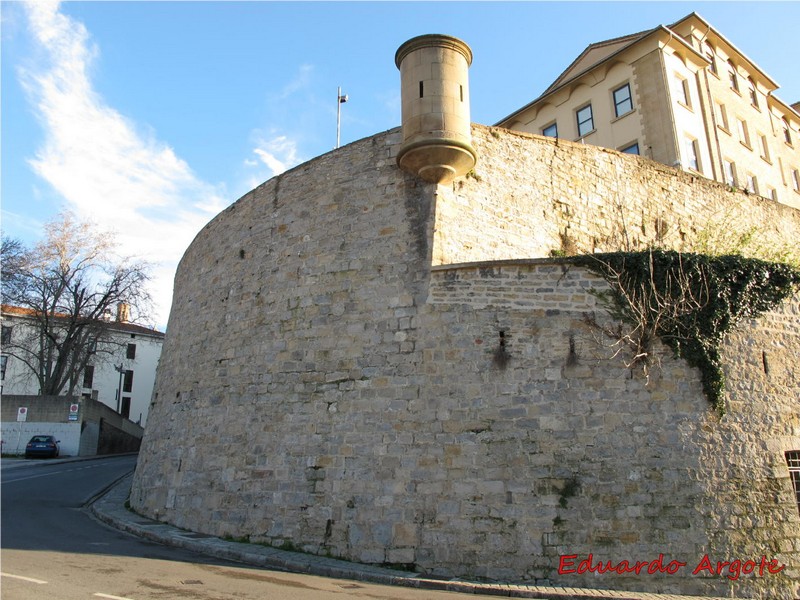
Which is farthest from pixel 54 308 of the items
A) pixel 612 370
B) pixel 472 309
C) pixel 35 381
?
pixel 612 370

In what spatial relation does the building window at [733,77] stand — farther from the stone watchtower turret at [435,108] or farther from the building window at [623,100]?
the stone watchtower turret at [435,108]

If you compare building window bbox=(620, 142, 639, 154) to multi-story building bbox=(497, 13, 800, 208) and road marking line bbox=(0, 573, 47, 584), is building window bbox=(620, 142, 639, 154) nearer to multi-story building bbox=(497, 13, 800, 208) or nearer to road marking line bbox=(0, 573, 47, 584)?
multi-story building bbox=(497, 13, 800, 208)

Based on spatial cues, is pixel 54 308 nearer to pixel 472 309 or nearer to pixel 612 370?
pixel 472 309

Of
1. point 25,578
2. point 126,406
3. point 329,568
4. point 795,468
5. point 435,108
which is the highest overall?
point 435,108

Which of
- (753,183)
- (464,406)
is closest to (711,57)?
(753,183)

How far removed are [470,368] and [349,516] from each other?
3.09 meters

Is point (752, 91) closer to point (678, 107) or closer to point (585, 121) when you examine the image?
point (678, 107)

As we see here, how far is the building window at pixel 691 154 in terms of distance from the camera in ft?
68.9

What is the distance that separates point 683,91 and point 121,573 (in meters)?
23.1

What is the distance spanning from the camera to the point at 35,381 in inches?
1566

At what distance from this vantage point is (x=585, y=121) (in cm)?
2333

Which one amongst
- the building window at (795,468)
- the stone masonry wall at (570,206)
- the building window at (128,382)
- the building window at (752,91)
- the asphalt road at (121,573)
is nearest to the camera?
the asphalt road at (121,573)

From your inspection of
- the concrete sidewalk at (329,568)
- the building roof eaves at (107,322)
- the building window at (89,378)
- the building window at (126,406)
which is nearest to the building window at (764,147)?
the concrete sidewalk at (329,568)

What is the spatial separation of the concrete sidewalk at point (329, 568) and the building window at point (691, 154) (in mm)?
16877
